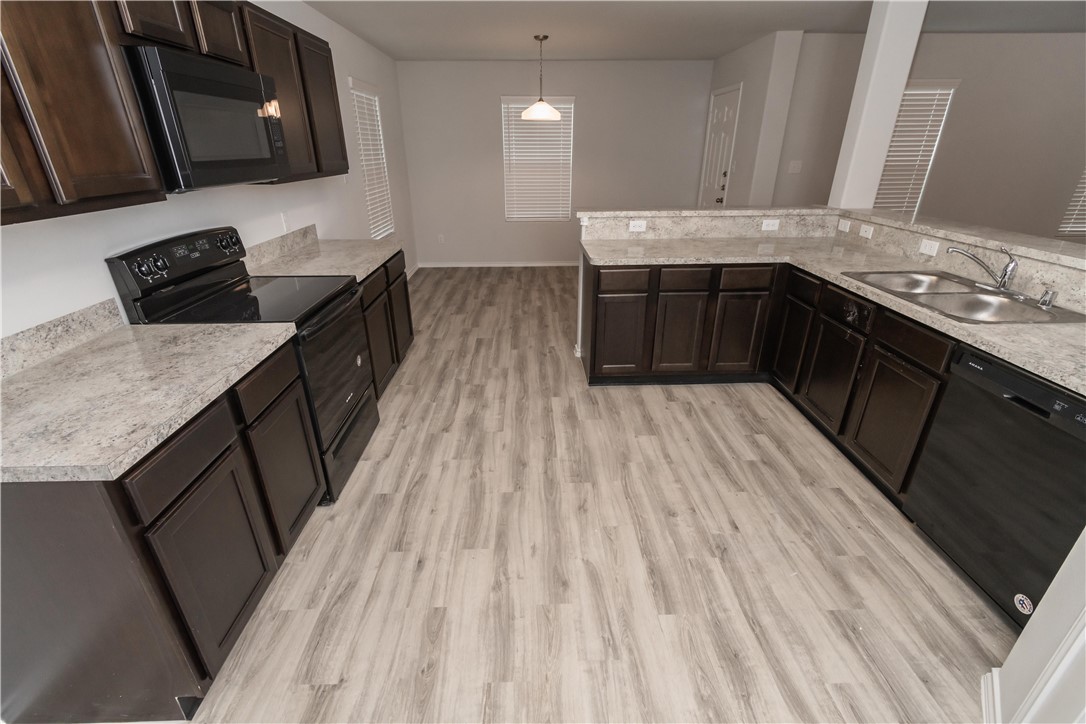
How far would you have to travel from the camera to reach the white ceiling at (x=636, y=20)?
3.48 metres

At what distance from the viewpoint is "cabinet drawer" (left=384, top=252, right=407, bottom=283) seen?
126 inches

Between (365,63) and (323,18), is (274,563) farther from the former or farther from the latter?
(365,63)

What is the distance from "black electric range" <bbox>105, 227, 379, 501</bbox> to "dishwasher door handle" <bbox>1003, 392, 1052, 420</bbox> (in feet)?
8.18

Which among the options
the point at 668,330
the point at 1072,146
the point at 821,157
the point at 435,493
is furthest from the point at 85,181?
the point at 1072,146

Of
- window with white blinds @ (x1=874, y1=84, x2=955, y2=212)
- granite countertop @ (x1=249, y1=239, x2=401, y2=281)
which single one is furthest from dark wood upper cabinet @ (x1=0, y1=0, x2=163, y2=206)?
window with white blinds @ (x1=874, y1=84, x2=955, y2=212)

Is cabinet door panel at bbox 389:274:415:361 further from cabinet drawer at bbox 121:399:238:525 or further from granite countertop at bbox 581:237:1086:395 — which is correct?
cabinet drawer at bbox 121:399:238:525

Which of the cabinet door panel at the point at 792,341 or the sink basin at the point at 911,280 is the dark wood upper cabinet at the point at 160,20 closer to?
the sink basin at the point at 911,280

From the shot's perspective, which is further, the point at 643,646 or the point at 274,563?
the point at 274,563

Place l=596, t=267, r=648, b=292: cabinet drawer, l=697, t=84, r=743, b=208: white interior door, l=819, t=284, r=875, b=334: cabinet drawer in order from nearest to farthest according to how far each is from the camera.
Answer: l=819, t=284, r=875, b=334: cabinet drawer, l=596, t=267, r=648, b=292: cabinet drawer, l=697, t=84, r=743, b=208: white interior door

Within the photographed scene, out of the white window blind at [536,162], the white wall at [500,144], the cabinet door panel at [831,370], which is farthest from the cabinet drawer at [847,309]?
the white window blind at [536,162]

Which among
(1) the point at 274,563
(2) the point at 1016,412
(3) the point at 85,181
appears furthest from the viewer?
(1) the point at 274,563

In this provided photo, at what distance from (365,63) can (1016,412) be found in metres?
5.33

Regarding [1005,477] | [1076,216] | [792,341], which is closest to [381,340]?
[792,341]

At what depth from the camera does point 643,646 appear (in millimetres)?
1586
